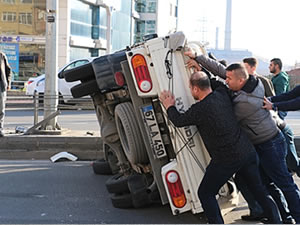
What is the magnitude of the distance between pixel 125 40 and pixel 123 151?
46.4 m

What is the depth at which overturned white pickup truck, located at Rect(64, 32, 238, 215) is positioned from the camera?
519 cm

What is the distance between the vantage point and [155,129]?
212 inches

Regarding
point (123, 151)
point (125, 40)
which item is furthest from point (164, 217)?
point (125, 40)

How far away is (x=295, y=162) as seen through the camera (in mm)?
6129

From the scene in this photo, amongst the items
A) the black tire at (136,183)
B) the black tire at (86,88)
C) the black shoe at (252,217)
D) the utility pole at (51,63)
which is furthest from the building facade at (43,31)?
the black shoe at (252,217)

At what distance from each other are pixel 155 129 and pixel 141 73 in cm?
63

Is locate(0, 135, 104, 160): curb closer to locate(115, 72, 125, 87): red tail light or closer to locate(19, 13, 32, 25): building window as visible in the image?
locate(115, 72, 125, 87): red tail light

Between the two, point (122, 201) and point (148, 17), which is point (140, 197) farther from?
point (148, 17)

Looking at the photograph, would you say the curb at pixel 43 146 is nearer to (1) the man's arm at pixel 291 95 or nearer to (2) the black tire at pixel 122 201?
(2) the black tire at pixel 122 201

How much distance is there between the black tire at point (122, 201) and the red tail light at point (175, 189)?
32.2 inches

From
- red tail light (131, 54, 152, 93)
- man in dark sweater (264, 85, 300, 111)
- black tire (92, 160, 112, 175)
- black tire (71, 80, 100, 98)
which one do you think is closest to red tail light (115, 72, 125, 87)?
red tail light (131, 54, 152, 93)

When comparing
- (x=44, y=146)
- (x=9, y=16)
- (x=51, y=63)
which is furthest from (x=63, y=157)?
(x=9, y=16)

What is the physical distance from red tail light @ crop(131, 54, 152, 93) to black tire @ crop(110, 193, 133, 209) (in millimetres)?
1392

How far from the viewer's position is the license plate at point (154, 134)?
5.38m
